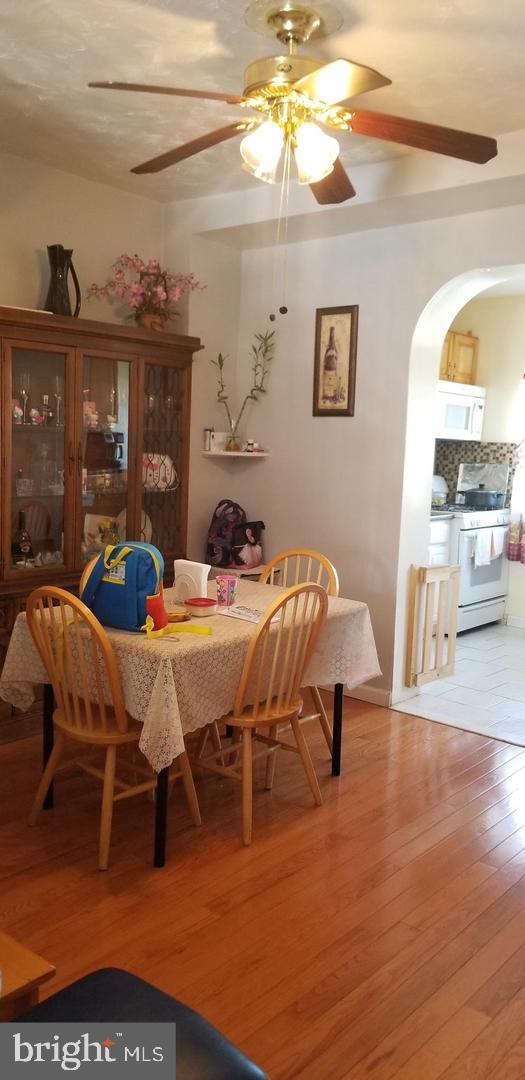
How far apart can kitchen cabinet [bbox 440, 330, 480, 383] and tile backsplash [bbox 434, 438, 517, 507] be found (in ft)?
1.65

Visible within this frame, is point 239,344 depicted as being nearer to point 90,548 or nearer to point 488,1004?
point 90,548

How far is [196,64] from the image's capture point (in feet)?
9.46

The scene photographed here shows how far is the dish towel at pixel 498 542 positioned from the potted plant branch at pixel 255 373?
7.31 feet

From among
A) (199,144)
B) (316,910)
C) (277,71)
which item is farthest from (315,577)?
(277,71)

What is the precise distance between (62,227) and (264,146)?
208 cm

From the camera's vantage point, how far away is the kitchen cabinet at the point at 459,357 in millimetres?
6172

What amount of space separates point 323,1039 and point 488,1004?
447 mm

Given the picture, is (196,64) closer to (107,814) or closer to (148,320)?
(148,320)

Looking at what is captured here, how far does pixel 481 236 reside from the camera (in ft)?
12.7

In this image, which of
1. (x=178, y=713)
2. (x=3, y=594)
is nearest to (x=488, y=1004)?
(x=178, y=713)

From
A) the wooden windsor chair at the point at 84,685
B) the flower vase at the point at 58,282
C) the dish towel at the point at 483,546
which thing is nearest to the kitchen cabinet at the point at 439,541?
the dish towel at the point at 483,546

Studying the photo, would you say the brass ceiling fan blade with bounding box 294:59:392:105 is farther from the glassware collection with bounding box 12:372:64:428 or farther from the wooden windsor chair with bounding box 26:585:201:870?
the glassware collection with bounding box 12:372:64:428

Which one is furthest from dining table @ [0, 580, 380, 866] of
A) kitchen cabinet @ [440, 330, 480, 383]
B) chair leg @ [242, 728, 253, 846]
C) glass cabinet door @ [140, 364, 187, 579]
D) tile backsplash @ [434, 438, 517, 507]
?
tile backsplash @ [434, 438, 517, 507]

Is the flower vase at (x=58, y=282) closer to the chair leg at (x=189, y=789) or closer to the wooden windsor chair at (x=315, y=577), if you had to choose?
the wooden windsor chair at (x=315, y=577)
